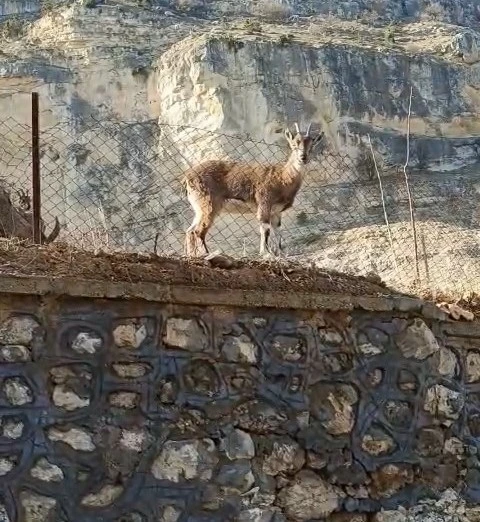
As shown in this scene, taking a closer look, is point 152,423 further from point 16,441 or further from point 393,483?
point 393,483

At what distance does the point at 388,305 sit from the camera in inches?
252

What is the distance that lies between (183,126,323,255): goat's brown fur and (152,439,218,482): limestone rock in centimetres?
400

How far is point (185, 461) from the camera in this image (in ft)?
17.9

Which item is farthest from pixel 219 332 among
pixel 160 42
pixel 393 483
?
pixel 160 42

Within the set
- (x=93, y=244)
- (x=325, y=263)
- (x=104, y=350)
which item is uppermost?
(x=93, y=244)

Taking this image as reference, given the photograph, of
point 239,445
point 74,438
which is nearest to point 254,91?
point 239,445

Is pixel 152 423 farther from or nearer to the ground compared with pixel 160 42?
nearer to the ground

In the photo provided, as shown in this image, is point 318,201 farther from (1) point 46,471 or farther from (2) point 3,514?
(2) point 3,514

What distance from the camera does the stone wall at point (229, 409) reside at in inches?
202

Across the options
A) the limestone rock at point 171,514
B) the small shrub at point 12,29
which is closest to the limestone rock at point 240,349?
the limestone rock at point 171,514

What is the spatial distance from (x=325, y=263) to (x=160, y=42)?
1614 centimetres

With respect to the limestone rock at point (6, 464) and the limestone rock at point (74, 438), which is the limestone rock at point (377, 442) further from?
the limestone rock at point (6, 464)

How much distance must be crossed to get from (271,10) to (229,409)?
37565mm

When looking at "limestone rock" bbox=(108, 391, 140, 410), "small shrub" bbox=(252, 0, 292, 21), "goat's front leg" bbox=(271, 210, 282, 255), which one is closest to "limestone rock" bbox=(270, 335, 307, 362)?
"limestone rock" bbox=(108, 391, 140, 410)
